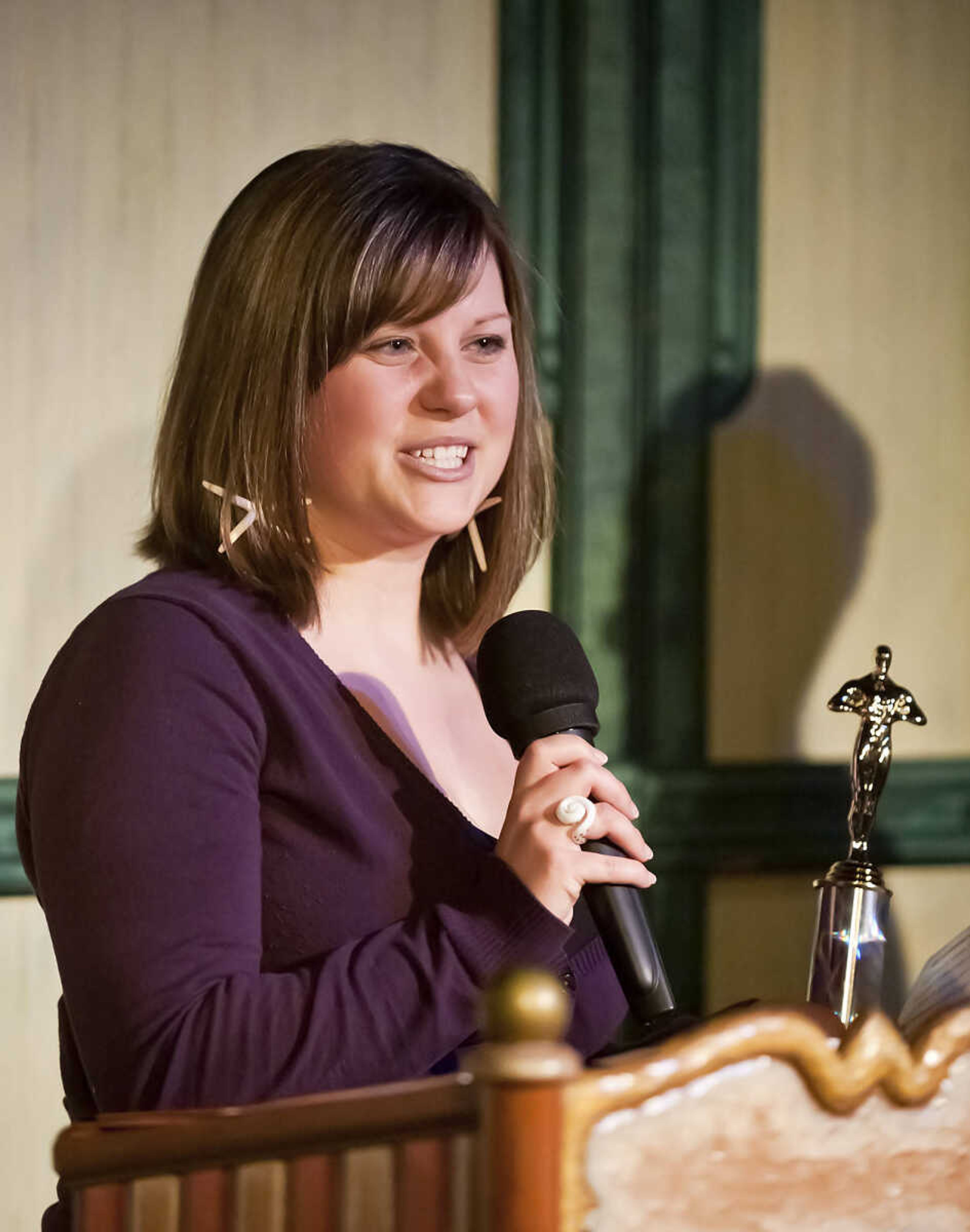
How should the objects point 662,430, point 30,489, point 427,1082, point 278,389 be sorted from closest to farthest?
1. point 427,1082
2. point 278,389
3. point 30,489
4. point 662,430

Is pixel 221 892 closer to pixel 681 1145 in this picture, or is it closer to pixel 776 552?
pixel 681 1145

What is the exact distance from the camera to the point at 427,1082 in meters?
0.66

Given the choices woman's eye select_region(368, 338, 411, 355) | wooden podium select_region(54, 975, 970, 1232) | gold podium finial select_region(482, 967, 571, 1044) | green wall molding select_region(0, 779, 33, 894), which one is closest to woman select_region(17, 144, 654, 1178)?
woman's eye select_region(368, 338, 411, 355)

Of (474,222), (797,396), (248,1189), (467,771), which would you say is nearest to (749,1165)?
(248,1189)

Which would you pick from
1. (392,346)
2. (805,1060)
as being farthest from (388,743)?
(805,1060)

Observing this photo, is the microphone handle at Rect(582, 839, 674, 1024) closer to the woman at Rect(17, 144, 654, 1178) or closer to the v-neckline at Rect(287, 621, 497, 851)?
the woman at Rect(17, 144, 654, 1178)

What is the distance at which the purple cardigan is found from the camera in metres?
1.04

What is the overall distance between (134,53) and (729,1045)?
5.47 ft

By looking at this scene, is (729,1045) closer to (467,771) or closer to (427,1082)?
(427,1082)

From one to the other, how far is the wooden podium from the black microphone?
37 cm

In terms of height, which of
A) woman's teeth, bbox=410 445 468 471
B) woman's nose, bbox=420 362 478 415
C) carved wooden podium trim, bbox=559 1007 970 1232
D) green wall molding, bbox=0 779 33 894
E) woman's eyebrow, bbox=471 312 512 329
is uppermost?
woman's eyebrow, bbox=471 312 512 329

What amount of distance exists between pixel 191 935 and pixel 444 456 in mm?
468

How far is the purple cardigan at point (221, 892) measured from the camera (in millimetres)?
1042

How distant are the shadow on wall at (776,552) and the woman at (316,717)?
697 mm
